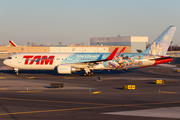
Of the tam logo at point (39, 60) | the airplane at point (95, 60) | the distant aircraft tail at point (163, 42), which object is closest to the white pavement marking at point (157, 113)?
the airplane at point (95, 60)

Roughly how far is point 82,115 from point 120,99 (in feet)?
24.0

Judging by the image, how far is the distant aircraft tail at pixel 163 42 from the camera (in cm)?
4810

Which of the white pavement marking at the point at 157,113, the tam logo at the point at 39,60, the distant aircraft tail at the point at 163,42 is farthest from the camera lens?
the distant aircraft tail at the point at 163,42

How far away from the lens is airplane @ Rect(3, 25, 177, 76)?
47219 mm

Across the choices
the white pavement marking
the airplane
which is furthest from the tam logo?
the white pavement marking

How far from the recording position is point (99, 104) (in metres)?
21.5

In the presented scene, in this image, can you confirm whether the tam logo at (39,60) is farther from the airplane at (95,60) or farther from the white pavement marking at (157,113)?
the white pavement marking at (157,113)

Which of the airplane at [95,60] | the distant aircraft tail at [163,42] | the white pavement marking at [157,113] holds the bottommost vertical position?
the white pavement marking at [157,113]

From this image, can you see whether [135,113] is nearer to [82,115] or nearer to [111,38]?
[82,115]

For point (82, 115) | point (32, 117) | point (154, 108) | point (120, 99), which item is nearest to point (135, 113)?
point (154, 108)

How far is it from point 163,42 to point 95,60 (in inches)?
561

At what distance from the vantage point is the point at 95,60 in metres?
48.1

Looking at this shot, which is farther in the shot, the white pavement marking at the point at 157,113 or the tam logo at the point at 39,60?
the tam logo at the point at 39,60

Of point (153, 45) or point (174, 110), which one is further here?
point (153, 45)
